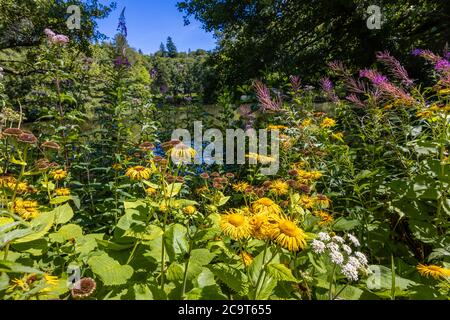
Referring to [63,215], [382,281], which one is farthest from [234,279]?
[63,215]

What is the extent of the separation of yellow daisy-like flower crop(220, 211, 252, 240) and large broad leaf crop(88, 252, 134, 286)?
360mm

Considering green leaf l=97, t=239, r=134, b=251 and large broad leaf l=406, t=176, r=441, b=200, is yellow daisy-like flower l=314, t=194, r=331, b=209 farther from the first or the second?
green leaf l=97, t=239, r=134, b=251

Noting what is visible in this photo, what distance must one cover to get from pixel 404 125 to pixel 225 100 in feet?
6.84

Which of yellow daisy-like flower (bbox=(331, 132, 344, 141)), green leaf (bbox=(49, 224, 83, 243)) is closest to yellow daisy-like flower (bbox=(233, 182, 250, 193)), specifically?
yellow daisy-like flower (bbox=(331, 132, 344, 141))

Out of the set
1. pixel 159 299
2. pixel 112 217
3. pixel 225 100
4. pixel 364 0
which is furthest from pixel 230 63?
pixel 159 299

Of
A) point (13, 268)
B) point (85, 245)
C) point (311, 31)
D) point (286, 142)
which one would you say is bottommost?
point (85, 245)

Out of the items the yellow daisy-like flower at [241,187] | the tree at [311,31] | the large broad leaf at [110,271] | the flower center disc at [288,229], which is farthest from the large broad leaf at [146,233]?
the tree at [311,31]

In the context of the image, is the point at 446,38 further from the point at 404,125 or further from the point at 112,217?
the point at 112,217

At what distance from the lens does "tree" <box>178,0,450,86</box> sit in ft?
17.9

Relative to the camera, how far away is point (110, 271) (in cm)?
97

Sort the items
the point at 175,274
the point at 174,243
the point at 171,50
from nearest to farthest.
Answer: the point at 175,274 < the point at 174,243 < the point at 171,50

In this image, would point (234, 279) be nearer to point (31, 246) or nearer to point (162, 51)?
point (31, 246)

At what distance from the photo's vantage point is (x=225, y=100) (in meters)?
3.51

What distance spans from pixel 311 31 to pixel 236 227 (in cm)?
668
